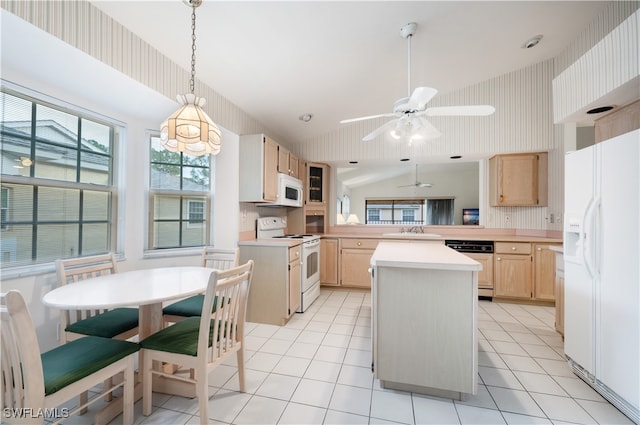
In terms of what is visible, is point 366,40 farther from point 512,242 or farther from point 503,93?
point 512,242

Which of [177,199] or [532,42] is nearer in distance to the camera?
[177,199]

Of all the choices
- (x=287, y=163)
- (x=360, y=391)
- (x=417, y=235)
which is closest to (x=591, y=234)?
(x=360, y=391)

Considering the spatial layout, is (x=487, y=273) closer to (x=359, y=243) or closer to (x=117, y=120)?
(x=359, y=243)

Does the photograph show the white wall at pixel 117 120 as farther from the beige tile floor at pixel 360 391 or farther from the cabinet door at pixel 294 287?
the beige tile floor at pixel 360 391

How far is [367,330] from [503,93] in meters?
3.73

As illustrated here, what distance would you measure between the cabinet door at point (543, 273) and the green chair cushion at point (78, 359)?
430cm

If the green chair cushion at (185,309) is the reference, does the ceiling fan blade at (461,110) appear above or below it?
above

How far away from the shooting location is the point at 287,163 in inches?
144

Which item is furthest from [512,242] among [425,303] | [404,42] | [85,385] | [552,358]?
[85,385]

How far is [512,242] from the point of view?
3.53 metres

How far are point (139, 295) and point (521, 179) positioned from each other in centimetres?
455

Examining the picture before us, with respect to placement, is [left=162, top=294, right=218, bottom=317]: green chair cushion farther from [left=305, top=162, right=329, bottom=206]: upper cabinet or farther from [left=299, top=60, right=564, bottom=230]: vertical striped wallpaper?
[left=299, top=60, right=564, bottom=230]: vertical striped wallpaper

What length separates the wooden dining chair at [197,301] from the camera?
2004mm

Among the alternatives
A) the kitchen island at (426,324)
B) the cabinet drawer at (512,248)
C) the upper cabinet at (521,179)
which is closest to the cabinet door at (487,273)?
the cabinet drawer at (512,248)
